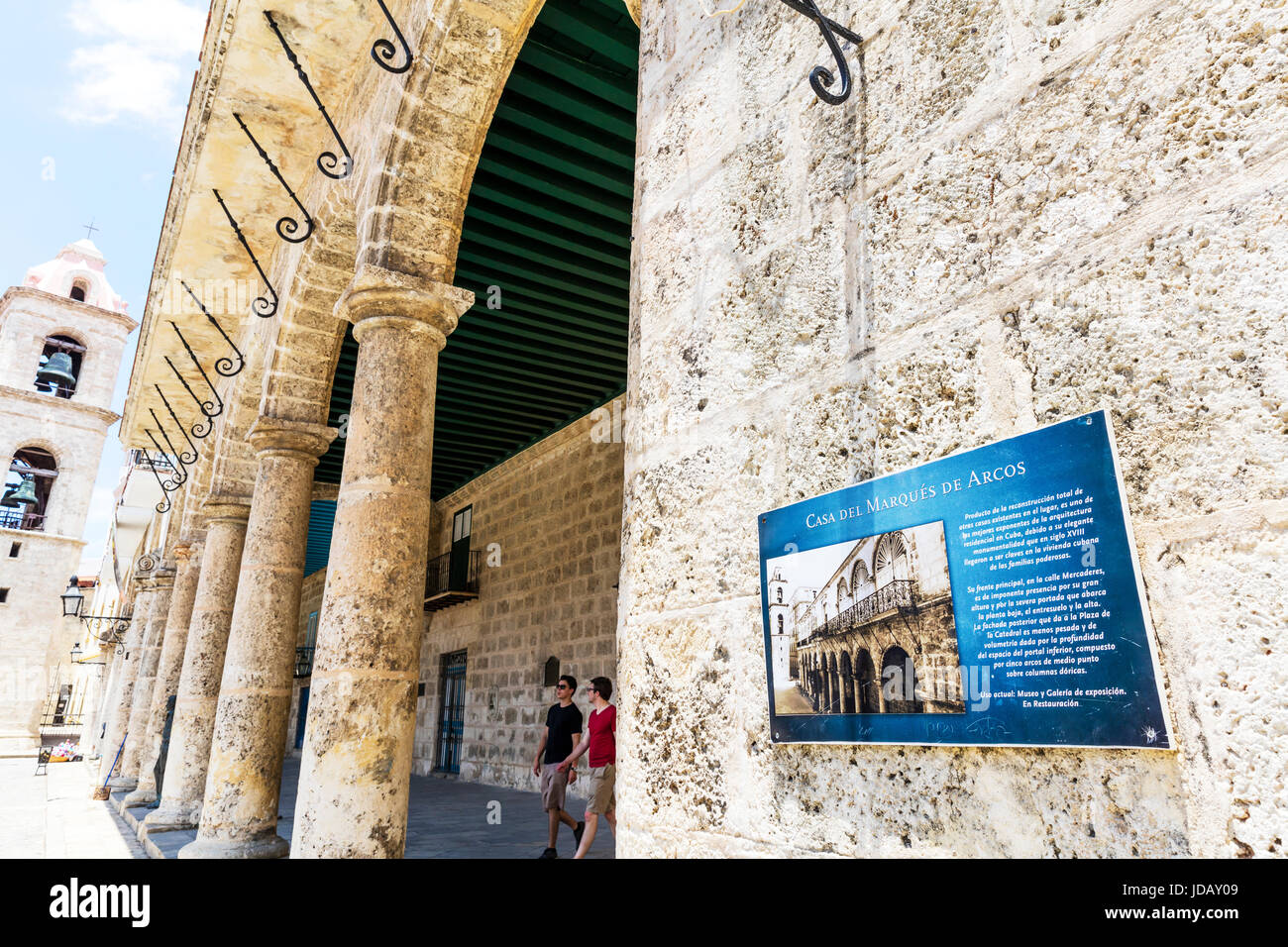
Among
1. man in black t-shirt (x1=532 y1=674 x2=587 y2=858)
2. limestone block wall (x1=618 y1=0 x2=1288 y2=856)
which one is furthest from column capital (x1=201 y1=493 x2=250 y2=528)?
limestone block wall (x1=618 y1=0 x2=1288 y2=856)

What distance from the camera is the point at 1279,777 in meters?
0.76

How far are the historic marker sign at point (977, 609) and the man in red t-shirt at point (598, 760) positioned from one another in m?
3.60

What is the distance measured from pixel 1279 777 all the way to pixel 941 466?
465 mm

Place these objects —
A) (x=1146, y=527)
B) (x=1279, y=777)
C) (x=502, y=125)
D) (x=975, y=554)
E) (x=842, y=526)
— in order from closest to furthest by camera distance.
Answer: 1. (x=1279, y=777)
2. (x=1146, y=527)
3. (x=975, y=554)
4. (x=842, y=526)
5. (x=502, y=125)

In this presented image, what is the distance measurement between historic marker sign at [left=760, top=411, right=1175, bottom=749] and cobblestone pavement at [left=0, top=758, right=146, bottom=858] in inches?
235

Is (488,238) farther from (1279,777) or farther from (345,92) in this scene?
(1279,777)

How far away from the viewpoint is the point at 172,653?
8.44 m

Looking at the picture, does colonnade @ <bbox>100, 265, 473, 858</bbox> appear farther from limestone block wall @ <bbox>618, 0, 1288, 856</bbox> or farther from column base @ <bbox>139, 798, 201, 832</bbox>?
limestone block wall @ <bbox>618, 0, 1288, 856</bbox>

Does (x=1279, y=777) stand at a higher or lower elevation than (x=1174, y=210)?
lower

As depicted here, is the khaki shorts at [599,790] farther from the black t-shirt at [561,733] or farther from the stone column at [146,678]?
the stone column at [146,678]

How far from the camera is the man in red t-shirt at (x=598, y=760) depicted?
4.68 meters

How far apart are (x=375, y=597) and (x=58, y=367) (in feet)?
85.1

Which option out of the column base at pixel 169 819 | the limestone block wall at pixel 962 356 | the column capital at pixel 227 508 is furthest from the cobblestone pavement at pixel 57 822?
the limestone block wall at pixel 962 356

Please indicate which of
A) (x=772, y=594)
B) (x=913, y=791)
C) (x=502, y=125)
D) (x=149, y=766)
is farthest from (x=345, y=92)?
(x=149, y=766)
